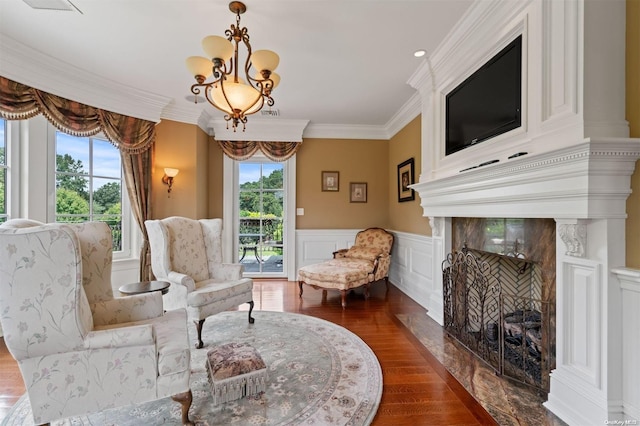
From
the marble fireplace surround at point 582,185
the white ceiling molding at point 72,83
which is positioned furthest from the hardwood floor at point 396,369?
the white ceiling molding at point 72,83

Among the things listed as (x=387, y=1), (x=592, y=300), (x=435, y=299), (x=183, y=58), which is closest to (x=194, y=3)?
(x=183, y=58)

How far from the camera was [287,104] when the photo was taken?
396 cm

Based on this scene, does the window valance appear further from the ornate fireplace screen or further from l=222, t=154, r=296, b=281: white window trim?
the ornate fireplace screen

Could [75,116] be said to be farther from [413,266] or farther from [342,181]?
[413,266]

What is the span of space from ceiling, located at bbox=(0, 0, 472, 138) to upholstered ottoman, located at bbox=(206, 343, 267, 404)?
2.52m

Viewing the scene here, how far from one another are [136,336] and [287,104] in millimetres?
3373

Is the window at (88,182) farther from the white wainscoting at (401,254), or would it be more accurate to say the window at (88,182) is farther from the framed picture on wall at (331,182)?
the framed picture on wall at (331,182)

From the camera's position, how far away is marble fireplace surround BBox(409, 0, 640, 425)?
137 centimetres

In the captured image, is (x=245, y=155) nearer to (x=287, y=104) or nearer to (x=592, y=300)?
(x=287, y=104)

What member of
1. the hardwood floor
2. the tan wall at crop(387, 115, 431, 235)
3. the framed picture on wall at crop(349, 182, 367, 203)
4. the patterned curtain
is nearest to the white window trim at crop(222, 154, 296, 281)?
the patterned curtain

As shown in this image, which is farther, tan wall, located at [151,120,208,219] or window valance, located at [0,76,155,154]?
tan wall, located at [151,120,208,219]

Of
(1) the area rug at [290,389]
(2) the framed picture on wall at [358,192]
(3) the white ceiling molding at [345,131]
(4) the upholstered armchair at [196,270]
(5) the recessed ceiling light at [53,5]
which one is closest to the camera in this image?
(1) the area rug at [290,389]

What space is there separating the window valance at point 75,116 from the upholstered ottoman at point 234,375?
296cm

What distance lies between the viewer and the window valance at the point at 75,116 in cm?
258
